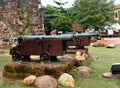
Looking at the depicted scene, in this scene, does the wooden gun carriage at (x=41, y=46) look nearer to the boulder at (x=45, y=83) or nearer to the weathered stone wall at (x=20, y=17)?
the boulder at (x=45, y=83)

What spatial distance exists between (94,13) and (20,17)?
76.8 feet

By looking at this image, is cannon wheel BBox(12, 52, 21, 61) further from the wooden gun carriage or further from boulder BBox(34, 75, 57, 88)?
boulder BBox(34, 75, 57, 88)

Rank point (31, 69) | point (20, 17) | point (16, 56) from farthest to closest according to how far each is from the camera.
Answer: point (20, 17) → point (16, 56) → point (31, 69)

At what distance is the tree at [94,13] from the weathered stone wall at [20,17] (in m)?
22.3

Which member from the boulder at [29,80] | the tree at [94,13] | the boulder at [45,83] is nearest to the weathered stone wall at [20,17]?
the boulder at [29,80]

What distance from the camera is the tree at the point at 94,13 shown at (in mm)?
35125

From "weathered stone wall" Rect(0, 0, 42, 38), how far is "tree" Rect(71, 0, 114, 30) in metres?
22.3

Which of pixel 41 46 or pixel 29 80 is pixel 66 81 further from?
pixel 41 46

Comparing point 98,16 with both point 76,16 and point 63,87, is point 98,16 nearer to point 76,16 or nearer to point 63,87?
point 76,16

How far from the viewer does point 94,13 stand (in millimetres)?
35594

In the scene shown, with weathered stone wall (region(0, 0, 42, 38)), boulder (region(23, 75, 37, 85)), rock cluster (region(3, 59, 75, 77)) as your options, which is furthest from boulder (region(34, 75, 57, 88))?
weathered stone wall (region(0, 0, 42, 38))

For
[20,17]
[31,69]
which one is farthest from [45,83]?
[20,17]

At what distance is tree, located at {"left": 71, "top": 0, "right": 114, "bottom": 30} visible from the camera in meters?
35.1

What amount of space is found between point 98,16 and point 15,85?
29.6 meters
